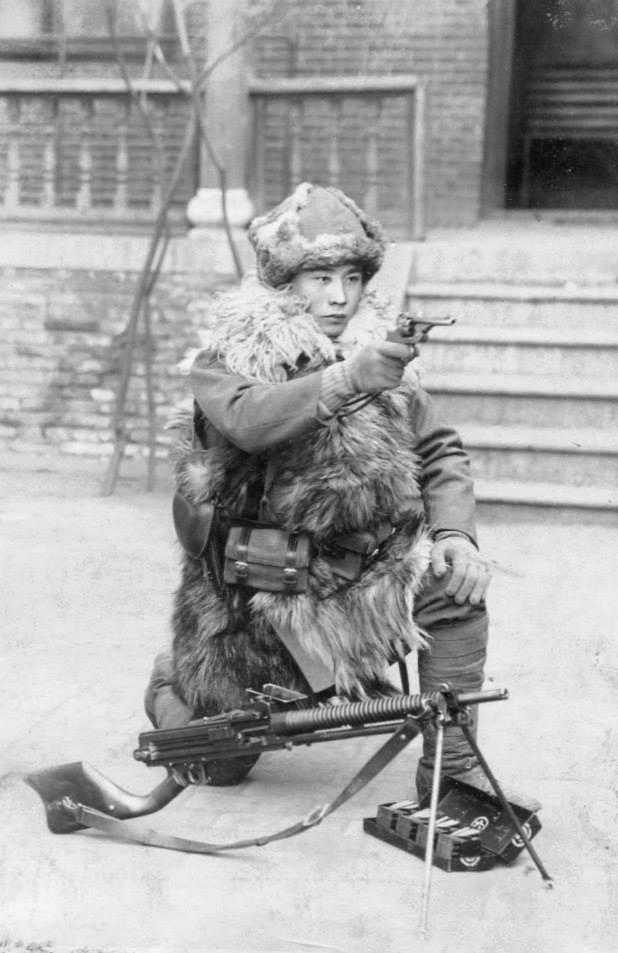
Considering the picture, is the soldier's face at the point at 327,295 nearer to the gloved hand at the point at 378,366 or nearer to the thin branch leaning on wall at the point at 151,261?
the gloved hand at the point at 378,366

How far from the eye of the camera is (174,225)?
9445mm

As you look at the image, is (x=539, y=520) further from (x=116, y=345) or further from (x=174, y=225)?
(x=174, y=225)

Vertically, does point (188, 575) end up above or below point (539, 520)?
above

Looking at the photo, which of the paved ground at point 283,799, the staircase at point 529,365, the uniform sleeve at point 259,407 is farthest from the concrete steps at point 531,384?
the uniform sleeve at point 259,407

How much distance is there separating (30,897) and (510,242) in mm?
6076

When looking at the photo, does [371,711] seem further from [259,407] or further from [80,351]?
[80,351]

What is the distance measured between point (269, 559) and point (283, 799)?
0.68m

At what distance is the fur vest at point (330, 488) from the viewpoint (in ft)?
11.8

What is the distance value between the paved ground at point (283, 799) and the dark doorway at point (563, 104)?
5063 mm

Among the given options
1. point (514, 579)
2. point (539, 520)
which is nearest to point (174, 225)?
point (539, 520)

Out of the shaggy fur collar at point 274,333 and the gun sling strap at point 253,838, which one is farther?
the shaggy fur collar at point 274,333

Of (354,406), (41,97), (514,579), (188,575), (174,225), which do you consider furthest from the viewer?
(174,225)

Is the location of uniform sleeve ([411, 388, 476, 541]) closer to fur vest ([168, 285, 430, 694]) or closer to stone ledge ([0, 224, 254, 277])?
fur vest ([168, 285, 430, 694])

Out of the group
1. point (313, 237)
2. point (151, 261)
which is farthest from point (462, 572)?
point (151, 261)
